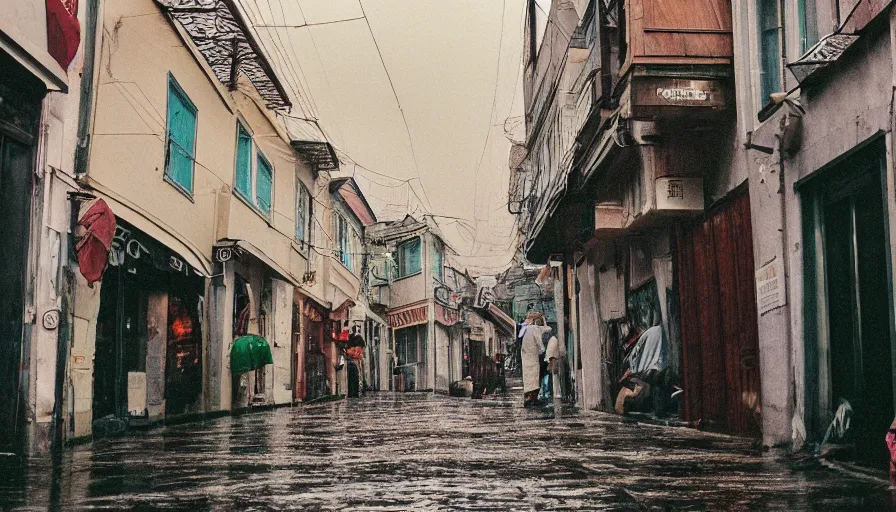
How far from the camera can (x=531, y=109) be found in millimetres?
27062

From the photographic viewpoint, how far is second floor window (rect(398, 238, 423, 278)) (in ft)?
151

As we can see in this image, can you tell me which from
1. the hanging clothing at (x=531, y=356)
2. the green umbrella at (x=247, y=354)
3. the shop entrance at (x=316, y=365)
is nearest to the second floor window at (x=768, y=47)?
the hanging clothing at (x=531, y=356)

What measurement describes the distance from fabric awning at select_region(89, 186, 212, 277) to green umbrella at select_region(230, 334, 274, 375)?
1.73 m

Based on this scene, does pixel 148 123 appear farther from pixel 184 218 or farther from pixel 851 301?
pixel 851 301

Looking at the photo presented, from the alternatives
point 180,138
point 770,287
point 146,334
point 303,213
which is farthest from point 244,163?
point 770,287

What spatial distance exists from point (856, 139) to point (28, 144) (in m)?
7.45

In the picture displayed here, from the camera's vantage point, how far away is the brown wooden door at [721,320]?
919 centimetres

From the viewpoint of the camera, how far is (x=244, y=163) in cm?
2114

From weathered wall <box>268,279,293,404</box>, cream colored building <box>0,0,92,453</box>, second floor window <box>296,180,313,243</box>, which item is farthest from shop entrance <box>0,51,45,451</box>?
second floor window <box>296,180,313,243</box>

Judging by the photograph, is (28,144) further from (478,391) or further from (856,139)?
(478,391)

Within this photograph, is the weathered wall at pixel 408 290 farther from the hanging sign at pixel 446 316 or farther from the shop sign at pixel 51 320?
the shop sign at pixel 51 320

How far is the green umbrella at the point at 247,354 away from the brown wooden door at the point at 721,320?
979 cm

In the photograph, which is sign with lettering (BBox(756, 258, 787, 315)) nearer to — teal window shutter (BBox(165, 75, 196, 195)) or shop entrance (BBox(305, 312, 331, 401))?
teal window shutter (BBox(165, 75, 196, 195))

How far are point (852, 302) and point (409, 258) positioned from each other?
40.2m
